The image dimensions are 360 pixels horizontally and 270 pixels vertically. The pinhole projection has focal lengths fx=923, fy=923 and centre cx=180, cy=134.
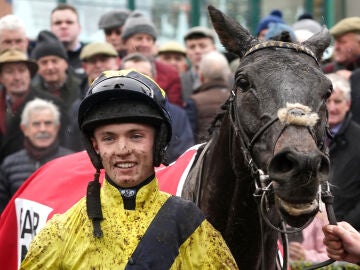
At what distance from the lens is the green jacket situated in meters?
3.29

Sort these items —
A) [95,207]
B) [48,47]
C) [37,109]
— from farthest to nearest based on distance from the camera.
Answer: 1. [48,47]
2. [37,109]
3. [95,207]

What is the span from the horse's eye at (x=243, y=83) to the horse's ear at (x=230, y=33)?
320 millimetres

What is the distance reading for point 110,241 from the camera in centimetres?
331

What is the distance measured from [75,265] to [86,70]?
5.65m

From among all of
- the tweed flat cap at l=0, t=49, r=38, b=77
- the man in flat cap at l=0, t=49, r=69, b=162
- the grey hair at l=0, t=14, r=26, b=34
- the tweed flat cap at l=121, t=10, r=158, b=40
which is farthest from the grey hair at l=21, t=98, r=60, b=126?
the tweed flat cap at l=121, t=10, r=158, b=40

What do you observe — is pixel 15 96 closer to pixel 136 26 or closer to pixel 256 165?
pixel 136 26

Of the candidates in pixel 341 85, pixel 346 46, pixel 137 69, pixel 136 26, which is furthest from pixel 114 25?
pixel 341 85

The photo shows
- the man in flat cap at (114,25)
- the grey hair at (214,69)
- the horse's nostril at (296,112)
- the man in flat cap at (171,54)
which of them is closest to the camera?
the horse's nostril at (296,112)

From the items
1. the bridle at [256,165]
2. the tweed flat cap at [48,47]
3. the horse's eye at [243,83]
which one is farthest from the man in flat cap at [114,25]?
the horse's eye at [243,83]

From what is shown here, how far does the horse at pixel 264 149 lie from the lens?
3361 mm

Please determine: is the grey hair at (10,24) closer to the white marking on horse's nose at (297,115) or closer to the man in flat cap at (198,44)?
the man in flat cap at (198,44)

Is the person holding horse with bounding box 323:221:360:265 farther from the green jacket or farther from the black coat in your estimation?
the black coat

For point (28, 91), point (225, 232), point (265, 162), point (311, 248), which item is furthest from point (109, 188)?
point (28, 91)

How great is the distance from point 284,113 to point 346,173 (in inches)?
121
